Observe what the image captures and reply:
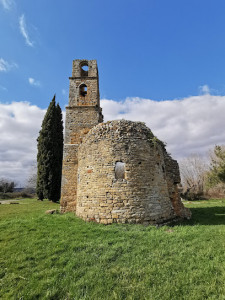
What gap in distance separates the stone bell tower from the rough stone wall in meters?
2.09

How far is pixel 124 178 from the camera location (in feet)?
22.5

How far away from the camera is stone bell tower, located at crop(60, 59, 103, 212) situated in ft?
31.9

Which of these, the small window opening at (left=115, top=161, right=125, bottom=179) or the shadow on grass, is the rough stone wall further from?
the shadow on grass

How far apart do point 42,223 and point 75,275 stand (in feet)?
13.8

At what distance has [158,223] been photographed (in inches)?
265

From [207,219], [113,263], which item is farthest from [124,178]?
[207,219]

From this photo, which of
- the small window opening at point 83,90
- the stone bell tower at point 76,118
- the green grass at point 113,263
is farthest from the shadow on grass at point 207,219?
the small window opening at point 83,90

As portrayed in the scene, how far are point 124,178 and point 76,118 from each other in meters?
5.99

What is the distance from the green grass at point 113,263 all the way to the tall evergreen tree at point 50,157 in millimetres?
12516

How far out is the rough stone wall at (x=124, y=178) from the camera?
650 centimetres

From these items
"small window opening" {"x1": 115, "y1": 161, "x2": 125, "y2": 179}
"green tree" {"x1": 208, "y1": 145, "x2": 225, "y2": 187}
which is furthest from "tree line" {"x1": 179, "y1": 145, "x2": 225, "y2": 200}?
"small window opening" {"x1": 115, "y1": 161, "x2": 125, "y2": 179}

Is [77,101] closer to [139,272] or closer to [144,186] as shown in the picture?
[144,186]

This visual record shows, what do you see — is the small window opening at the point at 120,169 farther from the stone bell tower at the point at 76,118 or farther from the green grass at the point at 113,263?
the stone bell tower at the point at 76,118

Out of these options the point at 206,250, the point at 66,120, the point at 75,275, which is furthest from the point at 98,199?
the point at 66,120
